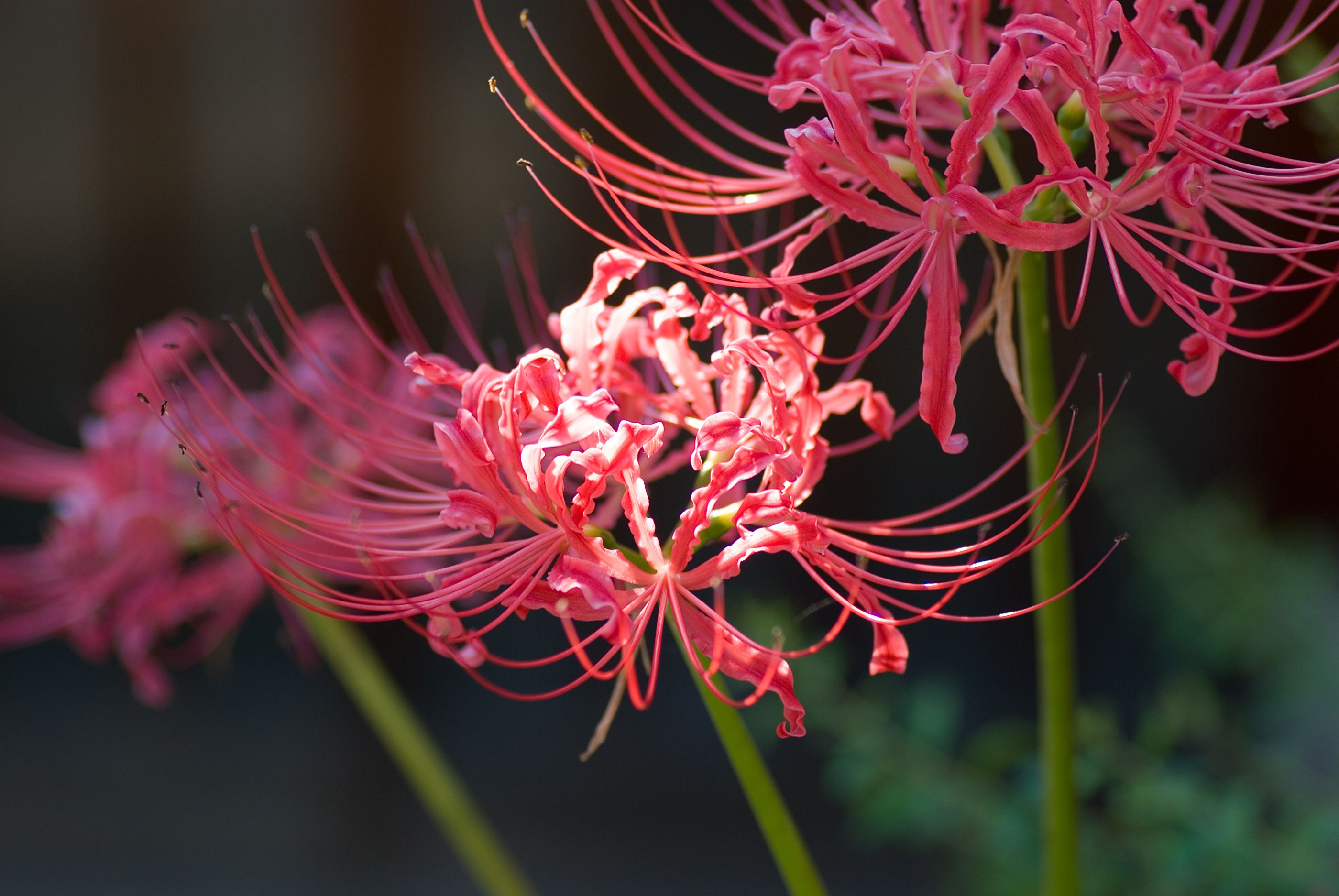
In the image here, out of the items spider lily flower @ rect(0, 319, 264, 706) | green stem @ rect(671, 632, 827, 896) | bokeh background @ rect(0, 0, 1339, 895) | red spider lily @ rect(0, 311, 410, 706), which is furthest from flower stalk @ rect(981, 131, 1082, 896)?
bokeh background @ rect(0, 0, 1339, 895)

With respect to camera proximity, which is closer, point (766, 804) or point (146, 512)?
point (766, 804)

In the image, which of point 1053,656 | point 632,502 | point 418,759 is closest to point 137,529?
point 418,759

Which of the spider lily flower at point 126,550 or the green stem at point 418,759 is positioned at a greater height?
the spider lily flower at point 126,550

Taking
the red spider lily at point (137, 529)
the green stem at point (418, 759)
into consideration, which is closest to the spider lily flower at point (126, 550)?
the red spider lily at point (137, 529)

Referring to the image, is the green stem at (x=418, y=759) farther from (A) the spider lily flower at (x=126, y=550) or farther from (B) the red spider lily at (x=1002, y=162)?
(B) the red spider lily at (x=1002, y=162)

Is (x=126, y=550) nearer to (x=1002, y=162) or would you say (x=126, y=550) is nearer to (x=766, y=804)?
(x=766, y=804)

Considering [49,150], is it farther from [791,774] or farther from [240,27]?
[791,774]
